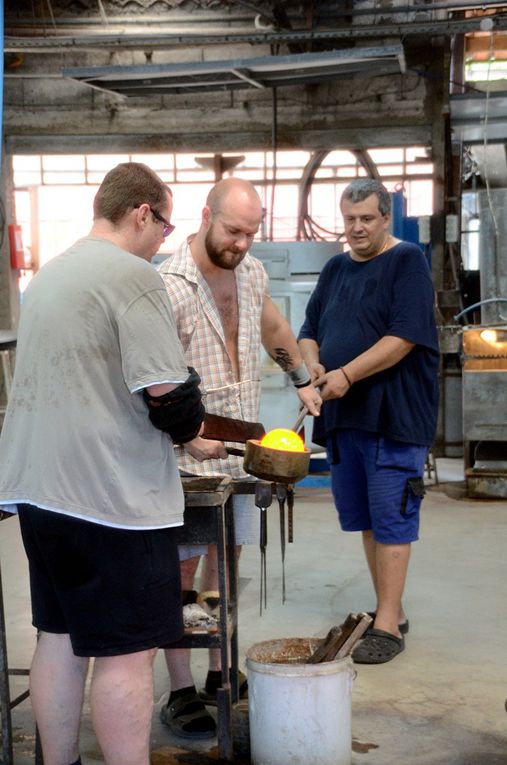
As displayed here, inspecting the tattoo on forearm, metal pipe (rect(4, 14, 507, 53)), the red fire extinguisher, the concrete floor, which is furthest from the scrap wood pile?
the red fire extinguisher

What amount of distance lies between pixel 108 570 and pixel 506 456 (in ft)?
17.9

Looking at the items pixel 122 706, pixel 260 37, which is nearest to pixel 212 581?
pixel 122 706

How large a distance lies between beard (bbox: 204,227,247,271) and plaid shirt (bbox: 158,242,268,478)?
→ 0.07 metres

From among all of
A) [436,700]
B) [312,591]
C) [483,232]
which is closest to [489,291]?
[483,232]

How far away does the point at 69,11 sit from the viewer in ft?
27.0

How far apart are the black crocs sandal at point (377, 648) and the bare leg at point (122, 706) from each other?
147 centimetres

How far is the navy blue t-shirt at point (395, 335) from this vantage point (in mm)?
3504

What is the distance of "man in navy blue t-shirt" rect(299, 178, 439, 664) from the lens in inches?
137

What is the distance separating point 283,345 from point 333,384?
26 cm

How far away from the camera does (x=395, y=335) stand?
346 cm

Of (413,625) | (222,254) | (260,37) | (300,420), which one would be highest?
(260,37)

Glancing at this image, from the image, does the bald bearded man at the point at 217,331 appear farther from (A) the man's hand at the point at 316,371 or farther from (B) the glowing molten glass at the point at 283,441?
(A) the man's hand at the point at 316,371

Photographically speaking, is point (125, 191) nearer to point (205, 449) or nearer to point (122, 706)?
point (205, 449)

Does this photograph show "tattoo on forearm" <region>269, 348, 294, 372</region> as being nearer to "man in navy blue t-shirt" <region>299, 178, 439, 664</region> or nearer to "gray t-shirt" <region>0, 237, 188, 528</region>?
"man in navy blue t-shirt" <region>299, 178, 439, 664</region>
